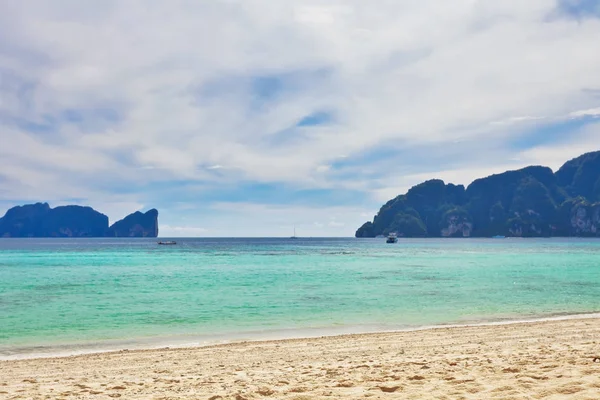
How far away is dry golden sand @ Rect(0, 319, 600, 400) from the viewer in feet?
29.6

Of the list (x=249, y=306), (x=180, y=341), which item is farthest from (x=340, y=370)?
(x=249, y=306)

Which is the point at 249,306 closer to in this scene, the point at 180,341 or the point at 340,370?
the point at 180,341

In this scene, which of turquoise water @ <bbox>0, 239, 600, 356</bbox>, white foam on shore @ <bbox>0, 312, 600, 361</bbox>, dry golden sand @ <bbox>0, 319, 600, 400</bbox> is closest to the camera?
dry golden sand @ <bbox>0, 319, 600, 400</bbox>

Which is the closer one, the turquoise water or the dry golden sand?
the dry golden sand

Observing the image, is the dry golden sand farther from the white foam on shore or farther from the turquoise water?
the turquoise water

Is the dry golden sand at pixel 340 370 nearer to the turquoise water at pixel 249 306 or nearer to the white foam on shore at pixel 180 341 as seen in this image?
the white foam on shore at pixel 180 341

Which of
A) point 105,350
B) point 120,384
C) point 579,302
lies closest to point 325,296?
point 579,302

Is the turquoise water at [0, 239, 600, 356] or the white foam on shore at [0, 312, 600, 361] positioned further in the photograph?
the turquoise water at [0, 239, 600, 356]

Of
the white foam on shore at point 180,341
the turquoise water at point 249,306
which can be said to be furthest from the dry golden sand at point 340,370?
the turquoise water at point 249,306

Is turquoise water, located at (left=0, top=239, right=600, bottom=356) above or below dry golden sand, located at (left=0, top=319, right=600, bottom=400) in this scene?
below

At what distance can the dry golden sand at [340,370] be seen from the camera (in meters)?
9.03

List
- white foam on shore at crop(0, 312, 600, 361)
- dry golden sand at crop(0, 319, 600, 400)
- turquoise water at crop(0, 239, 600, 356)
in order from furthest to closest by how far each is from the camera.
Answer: turquoise water at crop(0, 239, 600, 356) < white foam on shore at crop(0, 312, 600, 361) < dry golden sand at crop(0, 319, 600, 400)

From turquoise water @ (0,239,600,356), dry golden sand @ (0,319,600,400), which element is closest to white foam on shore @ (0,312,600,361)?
turquoise water @ (0,239,600,356)

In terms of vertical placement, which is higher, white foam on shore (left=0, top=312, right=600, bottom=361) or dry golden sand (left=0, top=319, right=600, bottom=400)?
dry golden sand (left=0, top=319, right=600, bottom=400)
